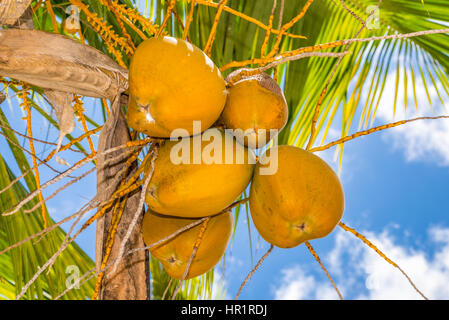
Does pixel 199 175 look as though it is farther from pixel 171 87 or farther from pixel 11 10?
pixel 11 10

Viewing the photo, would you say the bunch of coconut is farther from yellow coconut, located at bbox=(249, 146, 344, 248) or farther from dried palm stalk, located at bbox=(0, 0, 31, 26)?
dried palm stalk, located at bbox=(0, 0, 31, 26)

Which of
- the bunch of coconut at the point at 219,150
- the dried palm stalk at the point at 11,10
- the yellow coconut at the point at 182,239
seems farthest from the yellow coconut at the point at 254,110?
the dried palm stalk at the point at 11,10

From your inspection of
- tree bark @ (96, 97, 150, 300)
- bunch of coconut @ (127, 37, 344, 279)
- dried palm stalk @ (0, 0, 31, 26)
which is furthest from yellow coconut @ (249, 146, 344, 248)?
dried palm stalk @ (0, 0, 31, 26)

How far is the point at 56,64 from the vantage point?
0.79 meters

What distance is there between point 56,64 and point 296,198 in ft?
1.46

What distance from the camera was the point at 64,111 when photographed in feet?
2.78

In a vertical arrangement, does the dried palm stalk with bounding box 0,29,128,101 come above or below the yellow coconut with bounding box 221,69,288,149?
above

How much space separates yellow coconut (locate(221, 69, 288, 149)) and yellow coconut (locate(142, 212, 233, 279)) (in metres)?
0.19

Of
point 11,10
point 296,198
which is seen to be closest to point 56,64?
point 11,10

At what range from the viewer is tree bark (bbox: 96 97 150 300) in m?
0.87

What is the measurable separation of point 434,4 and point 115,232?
1.34 metres
